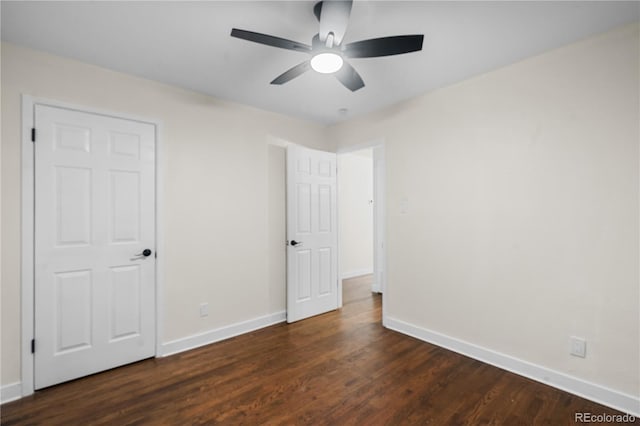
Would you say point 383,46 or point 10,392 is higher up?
point 383,46

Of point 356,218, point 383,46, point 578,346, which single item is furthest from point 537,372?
point 356,218

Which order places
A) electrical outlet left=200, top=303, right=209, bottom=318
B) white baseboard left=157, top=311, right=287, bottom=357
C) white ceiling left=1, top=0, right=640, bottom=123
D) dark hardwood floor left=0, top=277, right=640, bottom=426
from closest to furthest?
white ceiling left=1, top=0, right=640, bottom=123 < dark hardwood floor left=0, top=277, right=640, bottom=426 < white baseboard left=157, top=311, right=287, bottom=357 < electrical outlet left=200, top=303, right=209, bottom=318

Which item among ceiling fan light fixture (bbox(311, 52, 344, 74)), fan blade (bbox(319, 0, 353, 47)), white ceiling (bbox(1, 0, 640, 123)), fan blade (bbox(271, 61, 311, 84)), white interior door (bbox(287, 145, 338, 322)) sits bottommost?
white interior door (bbox(287, 145, 338, 322))

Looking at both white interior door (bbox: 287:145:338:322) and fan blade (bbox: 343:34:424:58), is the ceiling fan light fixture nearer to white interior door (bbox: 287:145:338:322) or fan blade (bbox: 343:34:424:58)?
fan blade (bbox: 343:34:424:58)

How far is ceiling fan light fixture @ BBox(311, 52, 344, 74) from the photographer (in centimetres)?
185

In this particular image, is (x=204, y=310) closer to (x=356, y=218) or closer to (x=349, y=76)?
(x=349, y=76)

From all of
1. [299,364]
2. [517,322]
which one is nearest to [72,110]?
[299,364]

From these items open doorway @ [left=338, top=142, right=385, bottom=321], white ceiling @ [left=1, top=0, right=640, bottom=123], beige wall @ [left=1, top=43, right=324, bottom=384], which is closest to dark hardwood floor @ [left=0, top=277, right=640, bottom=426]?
beige wall @ [left=1, top=43, right=324, bottom=384]

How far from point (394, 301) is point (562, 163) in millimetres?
2010

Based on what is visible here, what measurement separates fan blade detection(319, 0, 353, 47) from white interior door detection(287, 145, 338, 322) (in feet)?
6.29

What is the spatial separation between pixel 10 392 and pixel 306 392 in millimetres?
2052

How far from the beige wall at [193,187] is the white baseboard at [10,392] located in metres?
0.04

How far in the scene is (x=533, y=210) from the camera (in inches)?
93.7

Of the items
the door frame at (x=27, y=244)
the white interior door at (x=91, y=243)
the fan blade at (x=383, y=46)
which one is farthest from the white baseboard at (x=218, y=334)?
the fan blade at (x=383, y=46)
